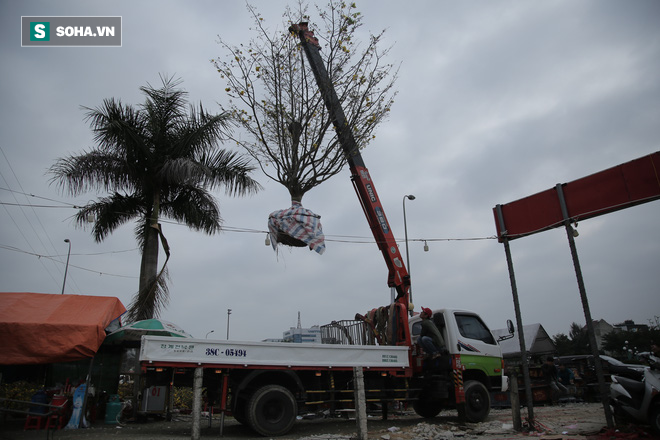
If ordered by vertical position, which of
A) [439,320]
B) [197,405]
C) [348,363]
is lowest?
[197,405]

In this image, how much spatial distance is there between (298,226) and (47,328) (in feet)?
20.6

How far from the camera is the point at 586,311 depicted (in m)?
7.86

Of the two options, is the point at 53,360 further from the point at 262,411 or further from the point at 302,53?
the point at 302,53

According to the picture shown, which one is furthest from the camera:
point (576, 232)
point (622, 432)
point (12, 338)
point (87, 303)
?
point (87, 303)

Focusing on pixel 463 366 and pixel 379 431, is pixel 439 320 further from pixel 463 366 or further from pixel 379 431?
pixel 379 431

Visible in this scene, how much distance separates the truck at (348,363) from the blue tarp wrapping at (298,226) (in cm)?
230

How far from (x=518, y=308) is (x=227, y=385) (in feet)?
19.8

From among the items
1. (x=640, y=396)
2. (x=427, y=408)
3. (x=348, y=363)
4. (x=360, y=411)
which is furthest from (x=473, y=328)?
(x=360, y=411)

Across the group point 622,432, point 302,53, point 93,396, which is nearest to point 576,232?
point 622,432

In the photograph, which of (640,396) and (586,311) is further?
(586,311)

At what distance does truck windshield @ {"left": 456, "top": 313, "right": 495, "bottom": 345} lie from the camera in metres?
11.5

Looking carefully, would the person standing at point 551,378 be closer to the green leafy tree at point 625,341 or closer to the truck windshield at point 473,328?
the truck windshield at point 473,328

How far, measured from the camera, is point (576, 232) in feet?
27.3

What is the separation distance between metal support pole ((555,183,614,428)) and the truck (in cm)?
347
